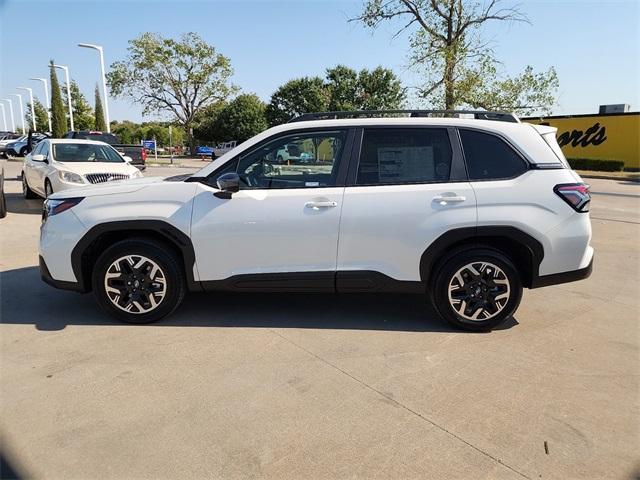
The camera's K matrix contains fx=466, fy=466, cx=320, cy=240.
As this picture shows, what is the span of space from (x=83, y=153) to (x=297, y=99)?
151 feet

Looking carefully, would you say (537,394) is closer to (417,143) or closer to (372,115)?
(417,143)

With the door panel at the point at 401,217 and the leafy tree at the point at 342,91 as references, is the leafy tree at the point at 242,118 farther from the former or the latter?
the door panel at the point at 401,217

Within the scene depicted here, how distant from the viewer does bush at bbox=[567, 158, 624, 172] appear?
1107 inches

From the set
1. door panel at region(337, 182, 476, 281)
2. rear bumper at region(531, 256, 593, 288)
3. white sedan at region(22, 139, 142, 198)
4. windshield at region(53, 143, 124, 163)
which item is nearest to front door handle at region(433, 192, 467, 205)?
door panel at region(337, 182, 476, 281)

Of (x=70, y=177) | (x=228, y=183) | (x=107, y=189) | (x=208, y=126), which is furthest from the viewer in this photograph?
(x=208, y=126)

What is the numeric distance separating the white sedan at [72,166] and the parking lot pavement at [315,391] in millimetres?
5084

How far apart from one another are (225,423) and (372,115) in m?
2.91

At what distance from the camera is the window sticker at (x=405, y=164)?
4027 millimetres

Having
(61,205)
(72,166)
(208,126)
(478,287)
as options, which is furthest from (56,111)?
(478,287)

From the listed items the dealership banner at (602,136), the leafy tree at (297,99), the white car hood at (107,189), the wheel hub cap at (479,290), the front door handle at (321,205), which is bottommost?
the wheel hub cap at (479,290)

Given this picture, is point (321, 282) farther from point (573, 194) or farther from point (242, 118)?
point (242, 118)

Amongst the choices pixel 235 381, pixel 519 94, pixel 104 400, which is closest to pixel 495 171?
pixel 235 381

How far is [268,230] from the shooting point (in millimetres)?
3945

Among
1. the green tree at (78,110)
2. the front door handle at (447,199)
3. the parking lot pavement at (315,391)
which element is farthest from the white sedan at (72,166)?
the green tree at (78,110)
